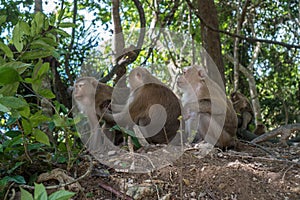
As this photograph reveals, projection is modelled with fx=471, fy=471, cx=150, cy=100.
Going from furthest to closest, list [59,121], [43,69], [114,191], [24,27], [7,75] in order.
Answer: [114,191] → [59,121] → [24,27] → [43,69] → [7,75]

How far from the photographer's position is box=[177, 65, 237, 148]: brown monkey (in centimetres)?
430

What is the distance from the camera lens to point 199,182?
317cm

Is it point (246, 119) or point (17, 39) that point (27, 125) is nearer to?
point (17, 39)

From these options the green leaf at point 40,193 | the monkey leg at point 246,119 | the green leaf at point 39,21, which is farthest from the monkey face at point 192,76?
the green leaf at point 40,193

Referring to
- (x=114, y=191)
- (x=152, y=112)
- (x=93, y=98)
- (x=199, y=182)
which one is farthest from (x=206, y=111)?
(x=114, y=191)

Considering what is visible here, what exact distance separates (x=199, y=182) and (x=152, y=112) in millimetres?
1659

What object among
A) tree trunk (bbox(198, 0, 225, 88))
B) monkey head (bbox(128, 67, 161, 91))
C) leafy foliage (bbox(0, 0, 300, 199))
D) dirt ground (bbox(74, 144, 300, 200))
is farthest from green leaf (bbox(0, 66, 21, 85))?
tree trunk (bbox(198, 0, 225, 88))

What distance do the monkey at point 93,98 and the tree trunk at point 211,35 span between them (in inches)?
48.5

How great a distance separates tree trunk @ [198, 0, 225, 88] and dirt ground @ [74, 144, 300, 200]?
2.00 metres

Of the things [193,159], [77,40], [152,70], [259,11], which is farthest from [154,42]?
[259,11]

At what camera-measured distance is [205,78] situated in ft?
14.9

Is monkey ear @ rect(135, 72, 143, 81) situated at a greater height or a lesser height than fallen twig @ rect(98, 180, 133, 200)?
greater

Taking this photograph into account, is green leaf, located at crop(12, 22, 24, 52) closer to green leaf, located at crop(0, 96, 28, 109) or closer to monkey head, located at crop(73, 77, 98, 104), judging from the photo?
green leaf, located at crop(0, 96, 28, 109)

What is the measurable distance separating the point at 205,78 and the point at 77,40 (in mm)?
1920
